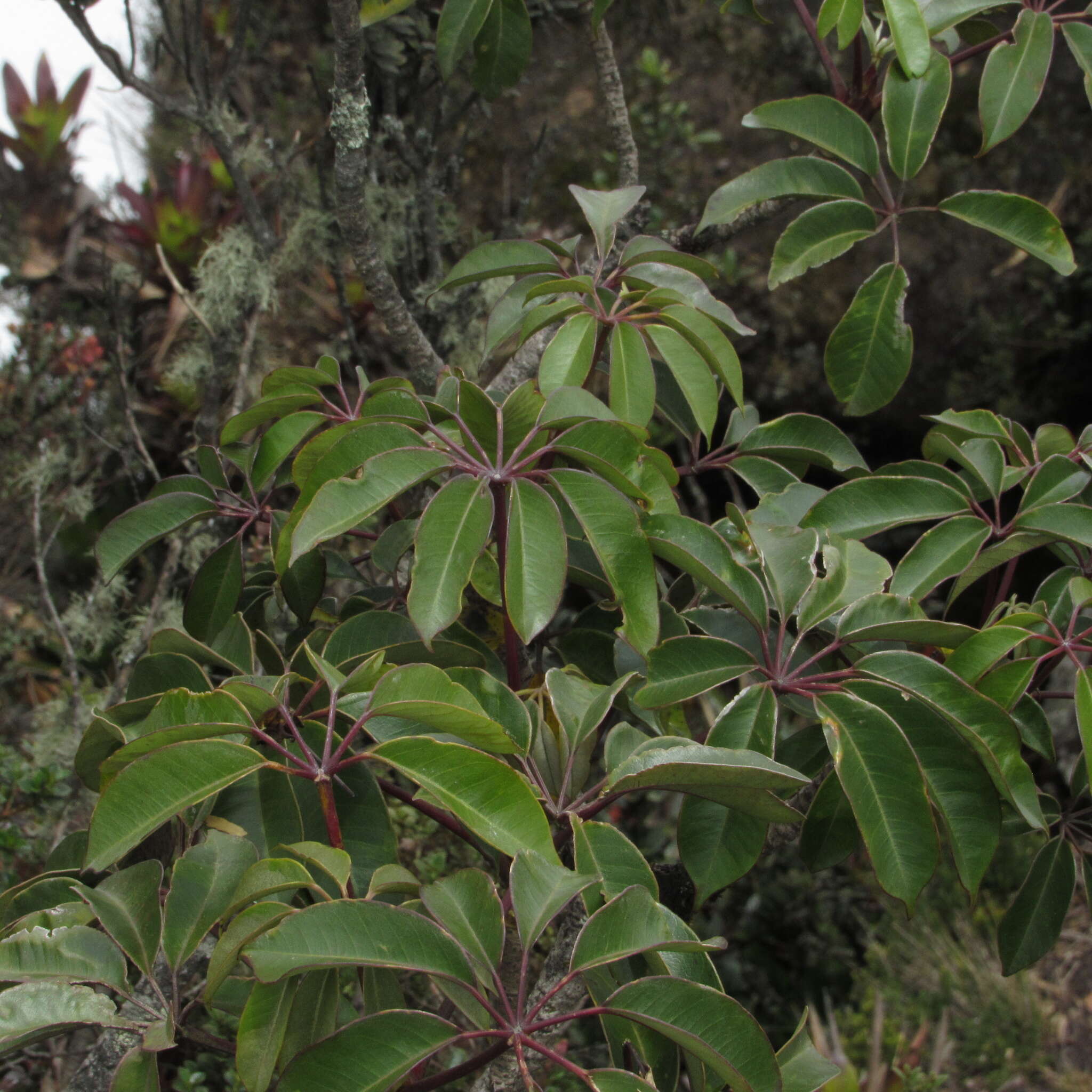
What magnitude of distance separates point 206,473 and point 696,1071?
2.31ft

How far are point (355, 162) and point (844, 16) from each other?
548 mm

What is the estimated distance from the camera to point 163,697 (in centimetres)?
60

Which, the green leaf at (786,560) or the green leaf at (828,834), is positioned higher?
the green leaf at (786,560)

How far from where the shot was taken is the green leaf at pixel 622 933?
0.51 metres

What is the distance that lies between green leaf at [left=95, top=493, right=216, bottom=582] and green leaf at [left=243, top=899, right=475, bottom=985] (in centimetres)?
48

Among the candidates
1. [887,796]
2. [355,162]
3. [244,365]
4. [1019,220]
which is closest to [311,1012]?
[887,796]

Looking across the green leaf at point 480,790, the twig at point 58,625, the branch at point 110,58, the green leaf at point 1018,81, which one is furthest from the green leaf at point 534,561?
the twig at point 58,625

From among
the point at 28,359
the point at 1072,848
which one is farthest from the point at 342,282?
the point at 1072,848

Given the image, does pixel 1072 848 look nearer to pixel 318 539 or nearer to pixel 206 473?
pixel 318 539

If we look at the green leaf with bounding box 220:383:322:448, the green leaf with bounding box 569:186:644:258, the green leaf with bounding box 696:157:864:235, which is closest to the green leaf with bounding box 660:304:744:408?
the green leaf with bounding box 569:186:644:258

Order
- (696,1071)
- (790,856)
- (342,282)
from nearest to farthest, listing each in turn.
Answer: (696,1071) < (342,282) < (790,856)

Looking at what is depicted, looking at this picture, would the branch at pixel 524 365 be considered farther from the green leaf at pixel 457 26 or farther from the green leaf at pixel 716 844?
the green leaf at pixel 716 844

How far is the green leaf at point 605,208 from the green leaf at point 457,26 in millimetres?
274

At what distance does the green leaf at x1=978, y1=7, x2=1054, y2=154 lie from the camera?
3.06 feet
